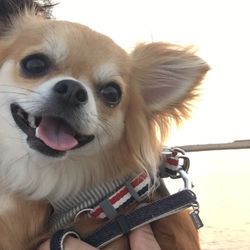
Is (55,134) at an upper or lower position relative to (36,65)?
lower

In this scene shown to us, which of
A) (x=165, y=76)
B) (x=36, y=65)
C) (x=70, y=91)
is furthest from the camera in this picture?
(x=165, y=76)

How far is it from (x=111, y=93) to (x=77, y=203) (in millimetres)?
300

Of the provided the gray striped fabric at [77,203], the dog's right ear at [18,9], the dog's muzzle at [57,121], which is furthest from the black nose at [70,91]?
the dog's right ear at [18,9]

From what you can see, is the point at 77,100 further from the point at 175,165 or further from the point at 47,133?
the point at 175,165

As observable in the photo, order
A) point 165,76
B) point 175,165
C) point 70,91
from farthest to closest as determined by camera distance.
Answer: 1. point 165,76
2. point 175,165
3. point 70,91

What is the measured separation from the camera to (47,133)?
1247 millimetres

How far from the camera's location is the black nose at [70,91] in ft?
4.03

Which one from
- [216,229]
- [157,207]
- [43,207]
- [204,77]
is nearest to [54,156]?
[43,207]

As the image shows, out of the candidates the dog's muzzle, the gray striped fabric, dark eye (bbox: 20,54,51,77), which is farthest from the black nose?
the gray striped fabric

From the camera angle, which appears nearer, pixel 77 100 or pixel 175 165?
pixel 77 100

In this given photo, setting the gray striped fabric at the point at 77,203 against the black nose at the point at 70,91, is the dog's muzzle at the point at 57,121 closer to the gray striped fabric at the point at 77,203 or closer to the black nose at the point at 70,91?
the black nose at the point at 70,91

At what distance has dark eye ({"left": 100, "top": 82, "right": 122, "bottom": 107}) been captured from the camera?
1.40 metres

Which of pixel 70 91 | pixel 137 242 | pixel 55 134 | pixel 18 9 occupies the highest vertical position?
pixel 18 9

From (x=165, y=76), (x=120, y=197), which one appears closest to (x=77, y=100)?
(x=120, y=197)
